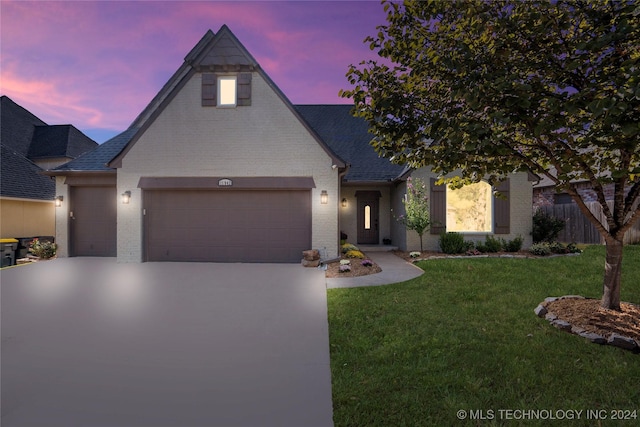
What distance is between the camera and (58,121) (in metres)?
22.6

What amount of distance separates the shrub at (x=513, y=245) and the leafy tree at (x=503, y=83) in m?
7.02

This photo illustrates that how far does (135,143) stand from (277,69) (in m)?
6.15

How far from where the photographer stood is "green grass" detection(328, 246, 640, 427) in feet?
9.16

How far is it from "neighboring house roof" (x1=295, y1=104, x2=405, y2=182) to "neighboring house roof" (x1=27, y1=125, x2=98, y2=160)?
1735cm

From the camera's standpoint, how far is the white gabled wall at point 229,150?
10750mm

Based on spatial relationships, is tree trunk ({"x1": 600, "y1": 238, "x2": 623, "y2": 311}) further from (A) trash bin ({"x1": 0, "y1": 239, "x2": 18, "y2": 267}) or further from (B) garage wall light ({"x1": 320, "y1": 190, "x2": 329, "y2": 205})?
(A) trash bin ({"x1": 0, "y1": 239, "x2": 18, "y2": 267})

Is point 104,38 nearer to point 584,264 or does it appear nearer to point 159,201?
point 159,201

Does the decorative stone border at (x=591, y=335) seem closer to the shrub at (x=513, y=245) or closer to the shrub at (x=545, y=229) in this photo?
the shrub at (x=513, y=245)

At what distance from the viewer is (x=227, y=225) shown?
36.2 feet

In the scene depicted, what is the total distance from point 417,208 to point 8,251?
1688 cm

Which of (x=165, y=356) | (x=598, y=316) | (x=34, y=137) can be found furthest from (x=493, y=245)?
(x=34, y=137)

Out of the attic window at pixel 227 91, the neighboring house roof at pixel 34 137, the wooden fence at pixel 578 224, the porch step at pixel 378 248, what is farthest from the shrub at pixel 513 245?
the neighboring house roof at pixel 34 137

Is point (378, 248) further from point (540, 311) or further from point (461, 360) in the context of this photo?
point (461, 360)

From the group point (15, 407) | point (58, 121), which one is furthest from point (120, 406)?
point (58, 121)
